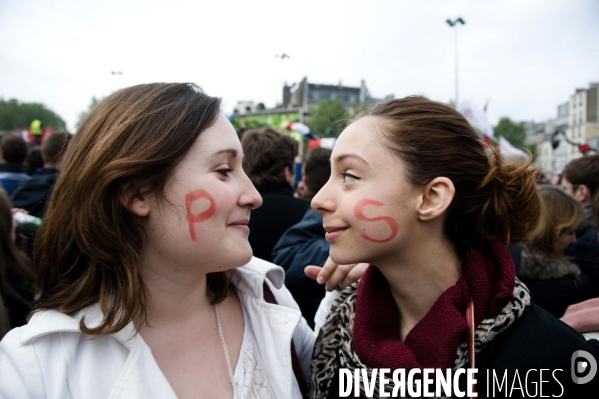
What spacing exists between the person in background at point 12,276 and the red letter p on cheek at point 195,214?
1.60 metres

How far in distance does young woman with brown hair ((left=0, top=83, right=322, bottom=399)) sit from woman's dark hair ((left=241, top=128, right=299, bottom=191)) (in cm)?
178

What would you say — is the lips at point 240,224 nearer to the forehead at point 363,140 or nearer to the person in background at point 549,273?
the forehead at point 363,140

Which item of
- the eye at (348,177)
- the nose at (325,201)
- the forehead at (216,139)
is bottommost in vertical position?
the nose at (325,201)

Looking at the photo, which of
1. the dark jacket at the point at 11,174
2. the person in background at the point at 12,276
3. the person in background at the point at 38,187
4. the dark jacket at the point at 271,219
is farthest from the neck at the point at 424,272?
the dark jacket at the point at 11,174

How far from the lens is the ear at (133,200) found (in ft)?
5.34

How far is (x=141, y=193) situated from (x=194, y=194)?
0.68ft

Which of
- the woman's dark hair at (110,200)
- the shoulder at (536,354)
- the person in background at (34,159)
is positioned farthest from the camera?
the person in background at (34,159)

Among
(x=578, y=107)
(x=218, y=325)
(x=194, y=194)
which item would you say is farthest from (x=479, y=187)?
(x=578, y=107)

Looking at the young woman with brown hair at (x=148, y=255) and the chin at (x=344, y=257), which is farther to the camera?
the chin at (x=344, y=257)

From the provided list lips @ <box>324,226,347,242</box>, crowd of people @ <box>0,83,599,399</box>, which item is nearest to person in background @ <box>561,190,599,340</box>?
crowd of people @ <box>0,83,599,399</box>

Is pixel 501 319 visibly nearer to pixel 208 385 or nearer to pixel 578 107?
pixel 208 385

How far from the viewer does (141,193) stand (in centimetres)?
162

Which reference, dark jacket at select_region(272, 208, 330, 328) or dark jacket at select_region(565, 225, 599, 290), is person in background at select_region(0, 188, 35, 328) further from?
dark jacket at select_region(565, 225, 599, 290)

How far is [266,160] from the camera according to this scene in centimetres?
359
